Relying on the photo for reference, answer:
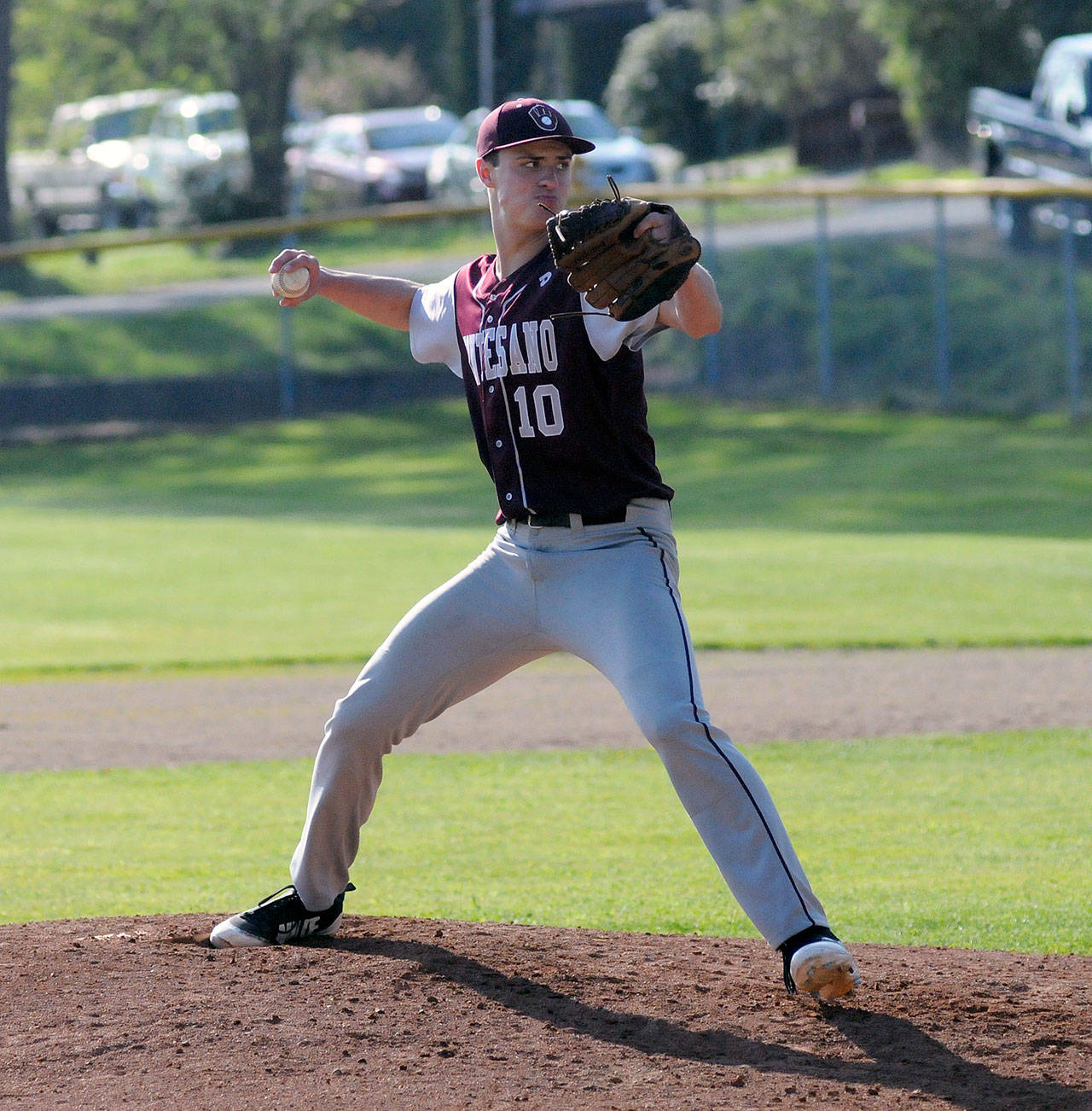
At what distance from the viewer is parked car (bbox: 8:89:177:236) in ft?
109

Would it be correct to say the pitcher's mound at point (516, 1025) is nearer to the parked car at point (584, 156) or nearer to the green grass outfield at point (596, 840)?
the green grass outfield at point (596, 840)

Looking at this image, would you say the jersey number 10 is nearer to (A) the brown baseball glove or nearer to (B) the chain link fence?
(A) the brown baseball glove

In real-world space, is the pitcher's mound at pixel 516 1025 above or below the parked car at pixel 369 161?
below

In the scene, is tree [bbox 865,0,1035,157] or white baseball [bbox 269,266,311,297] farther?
tree [bbox 865,0,1035,157]

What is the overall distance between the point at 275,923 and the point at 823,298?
655 inches

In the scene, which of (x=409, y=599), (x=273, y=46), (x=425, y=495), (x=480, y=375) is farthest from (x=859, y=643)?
(x=273, y=46)

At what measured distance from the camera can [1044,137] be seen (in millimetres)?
20281

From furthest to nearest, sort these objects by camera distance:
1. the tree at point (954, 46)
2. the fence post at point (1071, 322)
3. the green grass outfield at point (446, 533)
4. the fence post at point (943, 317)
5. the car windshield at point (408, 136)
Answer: the car windshield at point (408, 136) → the tree at point (954, 46) → the fence post at point (943, 317) → the fence post at point (1071, 322) → the green grass outfield at point (446, 533)

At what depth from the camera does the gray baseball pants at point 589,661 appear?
3.92 m

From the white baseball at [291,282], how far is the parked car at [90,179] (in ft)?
97.1

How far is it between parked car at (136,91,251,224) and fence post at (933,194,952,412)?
646 inches

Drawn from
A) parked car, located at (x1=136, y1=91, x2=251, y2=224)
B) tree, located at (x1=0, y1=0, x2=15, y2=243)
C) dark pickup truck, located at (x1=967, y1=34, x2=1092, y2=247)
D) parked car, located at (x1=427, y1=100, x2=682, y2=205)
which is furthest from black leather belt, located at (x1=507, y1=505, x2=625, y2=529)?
parked car, located at (x1=136, y1=91, x2=251, y2=224)

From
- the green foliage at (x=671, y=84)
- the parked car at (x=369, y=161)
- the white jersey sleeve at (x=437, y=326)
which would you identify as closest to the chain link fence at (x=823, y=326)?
the parked car at (x=369, y=161)

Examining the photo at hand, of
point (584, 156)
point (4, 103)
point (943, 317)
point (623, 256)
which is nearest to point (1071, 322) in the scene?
point (943, 317)
